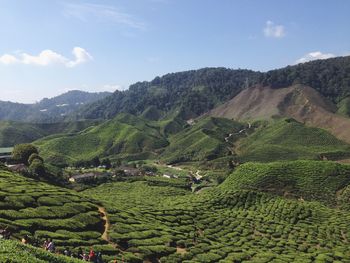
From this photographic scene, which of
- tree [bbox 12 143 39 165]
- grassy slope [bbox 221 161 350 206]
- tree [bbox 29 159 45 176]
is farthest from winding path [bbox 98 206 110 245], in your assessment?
grassy slope [bbox 221 161 350 206]

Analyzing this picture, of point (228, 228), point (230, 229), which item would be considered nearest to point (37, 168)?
point (228, 228)

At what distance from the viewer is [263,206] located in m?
120

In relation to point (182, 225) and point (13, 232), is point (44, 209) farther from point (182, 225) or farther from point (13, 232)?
point (182, 225)

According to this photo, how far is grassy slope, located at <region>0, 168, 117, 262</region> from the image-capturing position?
53656 mm

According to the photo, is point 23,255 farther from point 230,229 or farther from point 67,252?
point 230,229

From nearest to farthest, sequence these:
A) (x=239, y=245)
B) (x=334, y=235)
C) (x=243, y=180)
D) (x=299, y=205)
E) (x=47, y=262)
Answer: (x=47, y=262) → (x=239, y=245) → (x=334, y=235) → (x=299, y=205) → (x=243, y=180)

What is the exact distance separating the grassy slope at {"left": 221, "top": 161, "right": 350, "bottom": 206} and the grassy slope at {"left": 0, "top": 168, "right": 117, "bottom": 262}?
268ft

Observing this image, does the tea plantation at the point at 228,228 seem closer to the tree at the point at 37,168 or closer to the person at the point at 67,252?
the person at the point at 67,252

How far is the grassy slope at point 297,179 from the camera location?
142750 millimetres

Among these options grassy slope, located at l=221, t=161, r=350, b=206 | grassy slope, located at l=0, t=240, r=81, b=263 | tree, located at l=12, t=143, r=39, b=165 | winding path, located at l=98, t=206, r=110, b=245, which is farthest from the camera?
grassy slope, located at l=221, t=161, r=350, b=206

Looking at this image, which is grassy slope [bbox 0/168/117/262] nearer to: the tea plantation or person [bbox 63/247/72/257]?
person [bbox 63/247/72/257]

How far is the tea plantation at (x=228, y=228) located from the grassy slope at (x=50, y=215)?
12.9 feet

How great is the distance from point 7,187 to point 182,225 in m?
33.8

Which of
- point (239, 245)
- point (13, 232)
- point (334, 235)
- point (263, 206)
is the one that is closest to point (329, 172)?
point (263, 206)
